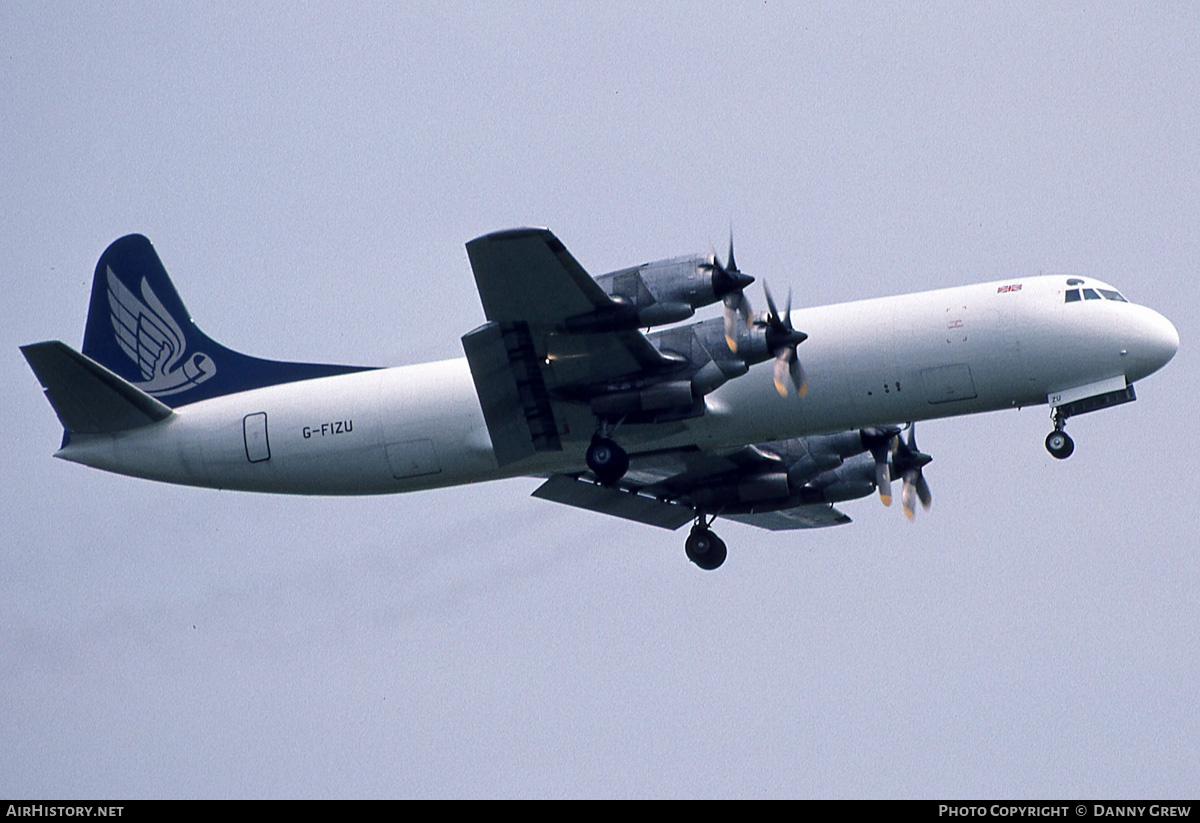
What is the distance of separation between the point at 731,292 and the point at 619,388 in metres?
2.71

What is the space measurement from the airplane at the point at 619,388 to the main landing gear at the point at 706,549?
1.05 metres

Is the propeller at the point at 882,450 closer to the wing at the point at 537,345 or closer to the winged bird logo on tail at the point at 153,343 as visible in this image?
the wing at the point at 537,345

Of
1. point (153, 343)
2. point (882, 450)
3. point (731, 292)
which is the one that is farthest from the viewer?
point (153, 343)

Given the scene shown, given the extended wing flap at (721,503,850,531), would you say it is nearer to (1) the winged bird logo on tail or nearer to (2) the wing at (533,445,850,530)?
(2) the wing at (533,445,850,530)

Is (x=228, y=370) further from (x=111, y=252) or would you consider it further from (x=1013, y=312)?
(x=1013, y=312)

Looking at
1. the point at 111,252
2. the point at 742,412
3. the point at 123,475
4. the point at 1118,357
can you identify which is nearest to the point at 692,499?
the point at 742,412

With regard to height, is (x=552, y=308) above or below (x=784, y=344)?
above

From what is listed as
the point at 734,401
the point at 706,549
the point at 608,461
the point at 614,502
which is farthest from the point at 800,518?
the point at 608,461

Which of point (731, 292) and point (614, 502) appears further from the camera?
point (614, 502)

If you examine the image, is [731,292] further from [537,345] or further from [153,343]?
[153,343]

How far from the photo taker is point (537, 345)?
24.9m

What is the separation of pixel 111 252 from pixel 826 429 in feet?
50.6

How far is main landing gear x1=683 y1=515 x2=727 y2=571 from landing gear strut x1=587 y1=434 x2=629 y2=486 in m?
5.41

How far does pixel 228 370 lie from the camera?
29.4 m
